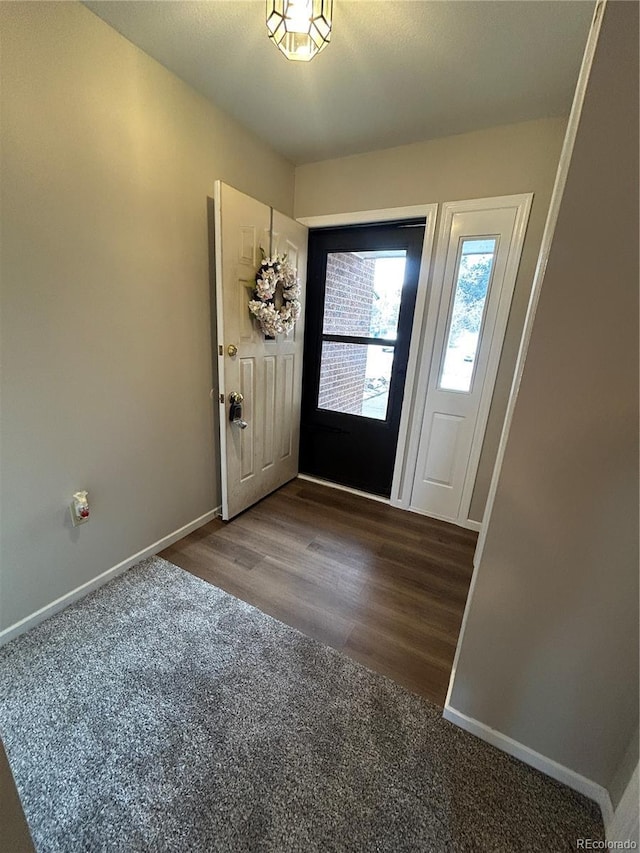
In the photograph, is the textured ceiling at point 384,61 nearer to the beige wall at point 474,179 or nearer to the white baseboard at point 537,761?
the beige wall at point 474,179

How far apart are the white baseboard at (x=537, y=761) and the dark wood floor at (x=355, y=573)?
113 mm

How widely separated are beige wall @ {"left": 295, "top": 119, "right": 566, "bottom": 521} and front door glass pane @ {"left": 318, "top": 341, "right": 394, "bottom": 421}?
2.58ft

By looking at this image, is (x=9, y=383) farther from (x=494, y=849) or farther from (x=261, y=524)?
(x=494, y=849)

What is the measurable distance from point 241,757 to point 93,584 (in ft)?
3.68

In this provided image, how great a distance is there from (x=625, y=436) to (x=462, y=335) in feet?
5.03

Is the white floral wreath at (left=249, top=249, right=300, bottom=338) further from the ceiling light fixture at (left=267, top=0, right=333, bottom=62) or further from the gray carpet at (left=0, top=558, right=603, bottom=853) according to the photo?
the gray carpet at (left=0, top=558, right=603, bottom=853)

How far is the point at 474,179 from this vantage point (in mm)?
1955

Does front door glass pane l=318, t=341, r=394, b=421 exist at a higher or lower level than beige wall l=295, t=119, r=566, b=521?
lower

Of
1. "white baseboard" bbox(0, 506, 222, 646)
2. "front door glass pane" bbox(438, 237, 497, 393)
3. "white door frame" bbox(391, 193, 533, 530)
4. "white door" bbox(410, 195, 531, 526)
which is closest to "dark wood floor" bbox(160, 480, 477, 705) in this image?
"white baseboard" bbox(0, 506, 222, 646)

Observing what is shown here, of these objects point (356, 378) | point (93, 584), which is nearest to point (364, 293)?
point (356, 378)

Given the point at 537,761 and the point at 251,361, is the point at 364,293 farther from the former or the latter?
the point at 537,761

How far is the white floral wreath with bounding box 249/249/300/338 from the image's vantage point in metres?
2.05

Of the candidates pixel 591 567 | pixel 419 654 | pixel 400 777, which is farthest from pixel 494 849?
pixel 591 567

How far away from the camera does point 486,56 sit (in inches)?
54.6
